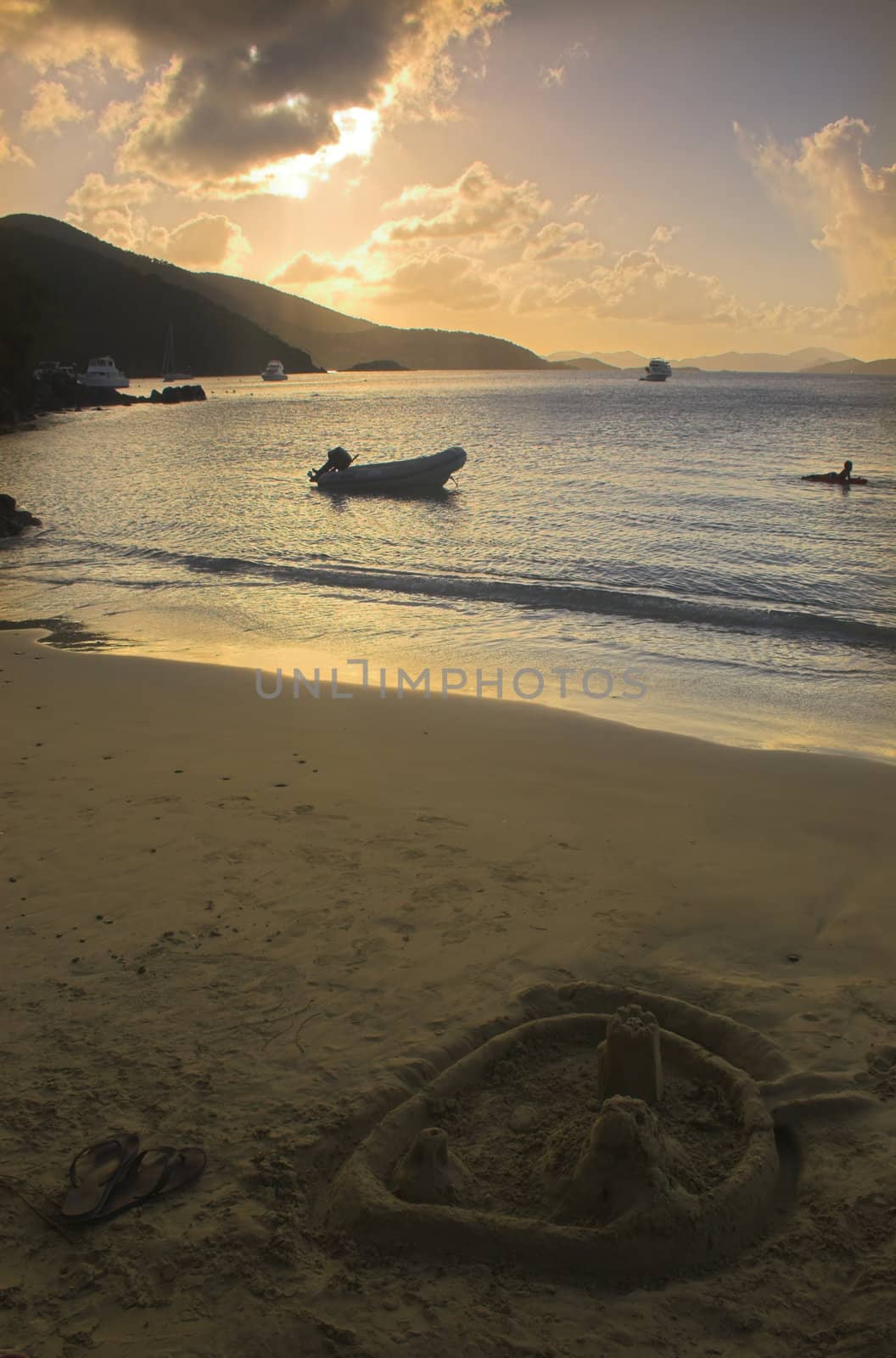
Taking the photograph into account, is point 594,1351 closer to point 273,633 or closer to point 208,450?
point 273,633

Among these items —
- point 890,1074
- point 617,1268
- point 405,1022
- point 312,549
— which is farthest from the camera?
point 312,549

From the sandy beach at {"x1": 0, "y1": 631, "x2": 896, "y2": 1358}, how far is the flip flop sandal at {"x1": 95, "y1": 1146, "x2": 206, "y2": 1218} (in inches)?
2.2

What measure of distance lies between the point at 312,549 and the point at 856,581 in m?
11.5

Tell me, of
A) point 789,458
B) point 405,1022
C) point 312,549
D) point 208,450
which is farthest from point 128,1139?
point 208,450

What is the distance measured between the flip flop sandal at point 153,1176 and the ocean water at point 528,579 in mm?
6533

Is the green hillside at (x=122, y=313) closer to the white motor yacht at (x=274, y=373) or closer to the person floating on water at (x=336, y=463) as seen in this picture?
the white motor yacht at (x=274, y=373)

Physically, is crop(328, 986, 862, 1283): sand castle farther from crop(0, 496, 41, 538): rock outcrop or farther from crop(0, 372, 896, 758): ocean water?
crop(0, 496, 41, 538): rock outcrop

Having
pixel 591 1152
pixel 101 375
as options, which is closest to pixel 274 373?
pixel 101 375

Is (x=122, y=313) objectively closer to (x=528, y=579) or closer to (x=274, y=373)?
(x=274, y=373)

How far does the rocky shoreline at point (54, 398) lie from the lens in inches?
2309

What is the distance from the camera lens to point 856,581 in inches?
662

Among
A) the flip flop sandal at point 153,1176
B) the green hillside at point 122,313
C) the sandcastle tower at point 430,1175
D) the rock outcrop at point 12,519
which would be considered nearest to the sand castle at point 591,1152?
the sandcastle tower at point 430,1175

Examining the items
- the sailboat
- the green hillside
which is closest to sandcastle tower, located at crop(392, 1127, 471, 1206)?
the green hillside

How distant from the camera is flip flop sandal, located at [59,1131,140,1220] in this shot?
3.08m
